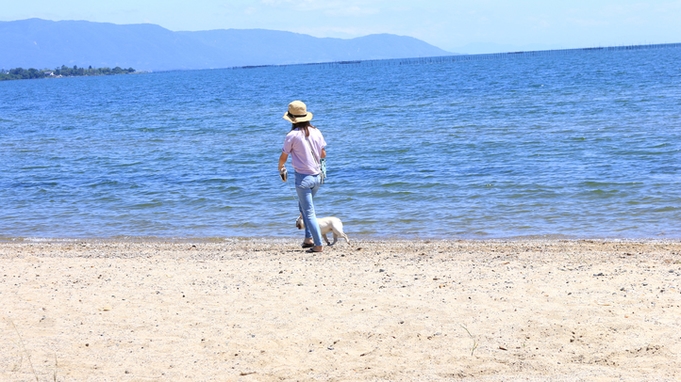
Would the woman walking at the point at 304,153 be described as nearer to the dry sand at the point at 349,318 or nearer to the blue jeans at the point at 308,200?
the blue jeans at the point at 308,200

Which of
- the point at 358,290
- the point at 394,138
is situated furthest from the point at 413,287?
the point at 394,138

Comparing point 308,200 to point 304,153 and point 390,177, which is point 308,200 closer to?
point 304,153

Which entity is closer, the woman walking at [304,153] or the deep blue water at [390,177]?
the woman walking at [304,153]

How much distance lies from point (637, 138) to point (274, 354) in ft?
54.7

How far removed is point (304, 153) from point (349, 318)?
10.0 ft

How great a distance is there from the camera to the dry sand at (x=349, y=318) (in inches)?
206

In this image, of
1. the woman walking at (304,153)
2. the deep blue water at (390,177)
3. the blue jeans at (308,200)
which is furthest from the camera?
the deep blue water at (390,177)

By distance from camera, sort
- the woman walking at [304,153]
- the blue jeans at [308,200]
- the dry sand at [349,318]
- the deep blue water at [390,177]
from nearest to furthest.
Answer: the dry sand at [349,318]
the woman walking at [304,153]
the blue jeans at [308,200]
the deep blue water at [390,177]

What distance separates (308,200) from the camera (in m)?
9.05

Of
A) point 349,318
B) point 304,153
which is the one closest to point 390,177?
point 304,153

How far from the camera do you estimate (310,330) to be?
593 cm

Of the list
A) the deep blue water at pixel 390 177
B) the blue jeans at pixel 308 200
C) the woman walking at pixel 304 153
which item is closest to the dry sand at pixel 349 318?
the blue jeans at pixel 308 200

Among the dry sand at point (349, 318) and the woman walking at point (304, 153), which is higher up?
the woman walking at point (304, 153)

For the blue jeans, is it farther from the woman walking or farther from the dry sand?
the dry sand
